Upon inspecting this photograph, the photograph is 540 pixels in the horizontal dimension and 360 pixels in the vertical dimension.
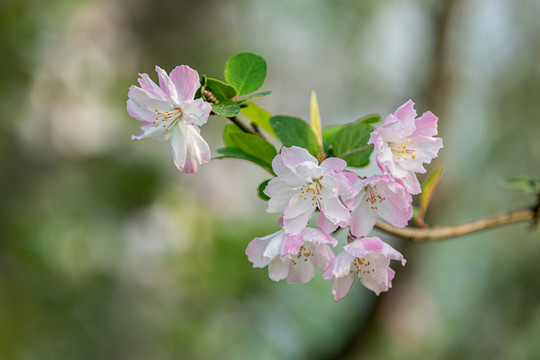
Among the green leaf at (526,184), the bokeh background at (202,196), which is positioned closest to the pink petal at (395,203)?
the green leaf at (526,184)

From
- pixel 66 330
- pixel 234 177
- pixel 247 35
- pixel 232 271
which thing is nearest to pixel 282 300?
pixel 232 271

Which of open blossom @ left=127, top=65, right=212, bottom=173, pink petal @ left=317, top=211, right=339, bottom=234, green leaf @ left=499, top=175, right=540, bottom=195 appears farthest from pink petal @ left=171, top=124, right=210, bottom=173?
green leaf @ left=499, top=175, right=540, bottom=195

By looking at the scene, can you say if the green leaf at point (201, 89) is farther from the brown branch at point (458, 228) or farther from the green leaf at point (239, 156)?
the brown branch at point (458, 228)

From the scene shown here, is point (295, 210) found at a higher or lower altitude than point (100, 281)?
higher

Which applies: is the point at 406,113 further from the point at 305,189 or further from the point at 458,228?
the point at 458,228

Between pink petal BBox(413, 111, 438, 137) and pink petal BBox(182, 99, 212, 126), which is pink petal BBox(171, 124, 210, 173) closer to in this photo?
pink petal BBox(182, 99, 212, 126)

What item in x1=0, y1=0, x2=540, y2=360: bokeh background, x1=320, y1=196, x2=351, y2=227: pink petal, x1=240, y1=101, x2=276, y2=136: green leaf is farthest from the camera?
x1=0, y1=0, x2=540, y2=360: bokeh background

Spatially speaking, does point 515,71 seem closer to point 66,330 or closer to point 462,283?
point 462,283

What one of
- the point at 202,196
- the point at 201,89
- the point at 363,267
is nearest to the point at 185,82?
the point at 201,89
